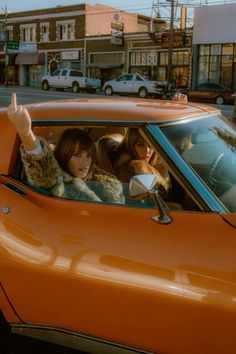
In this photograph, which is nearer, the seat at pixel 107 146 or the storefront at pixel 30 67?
the seat at pixel 107 146

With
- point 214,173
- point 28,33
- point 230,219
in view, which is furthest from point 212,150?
point 28,33

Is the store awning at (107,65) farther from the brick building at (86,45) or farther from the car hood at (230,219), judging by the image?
the car hood at (230,219)

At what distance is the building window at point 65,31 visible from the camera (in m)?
46.8

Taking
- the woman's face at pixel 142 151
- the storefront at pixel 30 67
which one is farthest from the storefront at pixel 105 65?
the woman's face at pixel 142 151

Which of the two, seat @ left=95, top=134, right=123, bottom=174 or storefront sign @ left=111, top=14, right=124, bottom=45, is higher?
storefront sign @ left=111, top=14, right=124, bottom=45

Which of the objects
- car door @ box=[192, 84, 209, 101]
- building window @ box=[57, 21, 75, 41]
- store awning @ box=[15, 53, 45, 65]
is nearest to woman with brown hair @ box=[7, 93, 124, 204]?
car door @ box=[192, 84, 209, 101]

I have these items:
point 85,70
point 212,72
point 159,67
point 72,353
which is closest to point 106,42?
point 85,70

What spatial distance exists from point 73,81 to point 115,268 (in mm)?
35247

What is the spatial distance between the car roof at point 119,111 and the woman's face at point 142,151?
0.22 meters

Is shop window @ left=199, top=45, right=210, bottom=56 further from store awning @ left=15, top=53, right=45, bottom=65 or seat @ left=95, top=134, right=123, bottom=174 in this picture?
seat @ left=95, top=134, right=123, bottom=174

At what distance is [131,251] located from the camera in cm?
225

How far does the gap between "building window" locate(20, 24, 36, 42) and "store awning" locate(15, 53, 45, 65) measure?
2.11 meters

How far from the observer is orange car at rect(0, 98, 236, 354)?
2.10 m

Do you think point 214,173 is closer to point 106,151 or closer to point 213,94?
point 106,151
